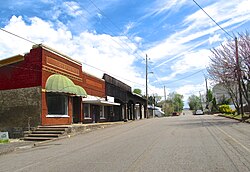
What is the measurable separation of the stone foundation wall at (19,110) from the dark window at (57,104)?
1183 millimetres

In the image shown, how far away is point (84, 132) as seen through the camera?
23922 millimetres

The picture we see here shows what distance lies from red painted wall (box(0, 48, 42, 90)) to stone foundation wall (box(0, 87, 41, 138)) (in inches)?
17.5

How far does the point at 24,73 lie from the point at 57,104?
346cm

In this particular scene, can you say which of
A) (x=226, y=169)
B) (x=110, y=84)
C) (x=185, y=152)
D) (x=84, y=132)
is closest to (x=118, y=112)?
(x=110, y=84)

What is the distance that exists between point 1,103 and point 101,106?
14700 mm

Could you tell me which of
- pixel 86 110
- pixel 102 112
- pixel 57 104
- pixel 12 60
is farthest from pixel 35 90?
pixel 102 112

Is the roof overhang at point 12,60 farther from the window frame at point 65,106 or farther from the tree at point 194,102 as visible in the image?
the tree at point 194,102

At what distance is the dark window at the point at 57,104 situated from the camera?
2389 cm

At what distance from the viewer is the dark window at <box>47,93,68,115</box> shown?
2389cm

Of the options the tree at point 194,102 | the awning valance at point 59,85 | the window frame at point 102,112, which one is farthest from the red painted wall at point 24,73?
the tree at point 194,102

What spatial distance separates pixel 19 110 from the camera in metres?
23.6

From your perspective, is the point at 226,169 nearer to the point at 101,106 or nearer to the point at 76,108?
the point at 76,108

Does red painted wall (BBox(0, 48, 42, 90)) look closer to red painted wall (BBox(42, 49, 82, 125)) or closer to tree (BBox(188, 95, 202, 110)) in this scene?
red painted wall (BBox(42, 49, 82, 125))

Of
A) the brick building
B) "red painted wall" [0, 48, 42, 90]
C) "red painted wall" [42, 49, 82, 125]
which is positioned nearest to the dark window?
the brick building
